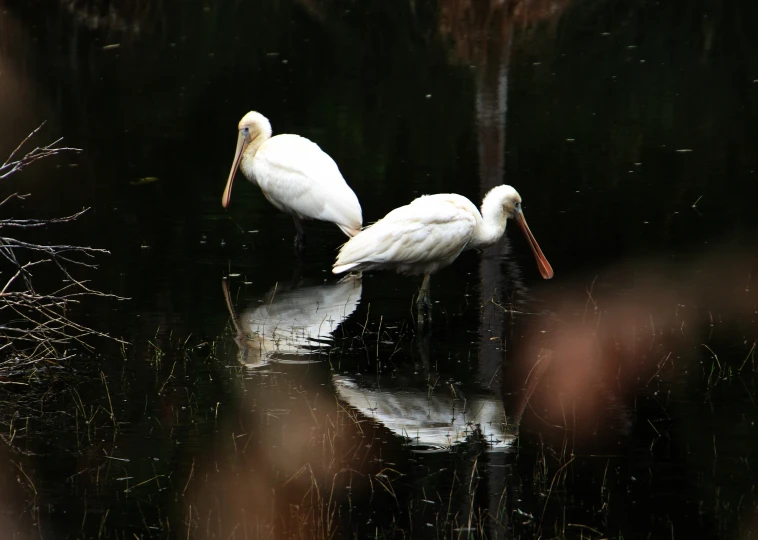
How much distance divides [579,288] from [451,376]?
2.17m

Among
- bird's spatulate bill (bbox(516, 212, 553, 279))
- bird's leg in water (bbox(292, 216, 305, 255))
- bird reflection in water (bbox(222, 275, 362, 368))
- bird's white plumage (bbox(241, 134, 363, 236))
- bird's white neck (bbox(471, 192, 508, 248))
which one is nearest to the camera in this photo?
bird reflection in water (bbox(222, 275, 362, 368))

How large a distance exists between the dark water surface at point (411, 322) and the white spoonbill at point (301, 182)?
463mm

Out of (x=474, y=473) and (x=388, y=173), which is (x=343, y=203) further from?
(x=474, y=473)

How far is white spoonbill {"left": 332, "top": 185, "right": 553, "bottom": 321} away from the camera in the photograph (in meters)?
8.86

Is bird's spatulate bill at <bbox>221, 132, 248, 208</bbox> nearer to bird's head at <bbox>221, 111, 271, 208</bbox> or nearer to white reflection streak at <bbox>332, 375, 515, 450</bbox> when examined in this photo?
bird's head at <bbox>221, 111, 271, 208</bbox>

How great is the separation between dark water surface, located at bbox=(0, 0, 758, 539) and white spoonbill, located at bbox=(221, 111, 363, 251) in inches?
18.2

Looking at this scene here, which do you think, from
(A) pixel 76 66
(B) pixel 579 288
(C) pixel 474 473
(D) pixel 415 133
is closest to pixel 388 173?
(D) pixel 415 133

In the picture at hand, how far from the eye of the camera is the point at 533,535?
5699mm

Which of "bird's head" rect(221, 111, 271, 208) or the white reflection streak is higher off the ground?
"bird's head" rect(221, 111, 271, 208)

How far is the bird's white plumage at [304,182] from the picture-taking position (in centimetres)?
1055

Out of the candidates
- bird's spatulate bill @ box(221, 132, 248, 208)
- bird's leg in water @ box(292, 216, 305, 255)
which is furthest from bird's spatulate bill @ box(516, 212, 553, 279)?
bird's spatulate bill @ box(221, 132, 248, 208)

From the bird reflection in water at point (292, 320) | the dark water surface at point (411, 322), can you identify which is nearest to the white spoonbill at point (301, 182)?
the dark water surface at point (411, 322)

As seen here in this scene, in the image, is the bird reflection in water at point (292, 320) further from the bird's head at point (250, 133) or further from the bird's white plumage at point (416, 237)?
the bird's head at point (250, 133)

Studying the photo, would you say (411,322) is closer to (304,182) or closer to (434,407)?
(434,407)
